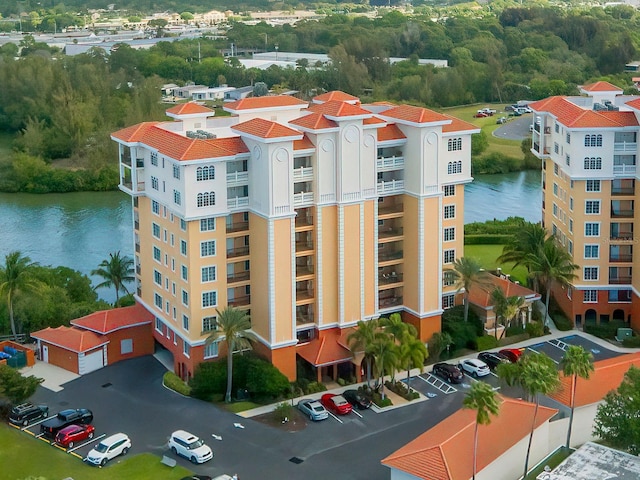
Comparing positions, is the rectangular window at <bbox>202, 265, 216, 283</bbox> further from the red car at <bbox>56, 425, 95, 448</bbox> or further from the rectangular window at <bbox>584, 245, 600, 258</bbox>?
the rectangular window at <bbox>584, 245, 600, 258</bbox>

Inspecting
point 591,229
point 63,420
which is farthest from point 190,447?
point 591,229

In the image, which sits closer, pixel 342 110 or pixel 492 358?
pixel 342 110

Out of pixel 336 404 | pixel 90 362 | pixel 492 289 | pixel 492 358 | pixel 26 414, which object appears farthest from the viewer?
pixel 492 289

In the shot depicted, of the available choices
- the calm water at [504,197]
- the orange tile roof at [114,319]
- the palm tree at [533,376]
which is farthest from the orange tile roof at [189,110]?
the calm water at [504,197]

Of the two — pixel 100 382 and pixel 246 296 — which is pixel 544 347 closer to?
pixel 246 296

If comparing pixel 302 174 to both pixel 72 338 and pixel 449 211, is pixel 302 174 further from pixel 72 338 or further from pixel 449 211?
pixel 72 338

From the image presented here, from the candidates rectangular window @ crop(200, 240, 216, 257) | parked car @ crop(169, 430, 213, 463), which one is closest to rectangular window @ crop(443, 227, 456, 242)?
rectangular window @ crop(200, 240, 216, 257)

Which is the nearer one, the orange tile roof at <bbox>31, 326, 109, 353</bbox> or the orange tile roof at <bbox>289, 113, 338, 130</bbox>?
the orange tile roof at <bbox>289, 113, 338, 130</bbox>
